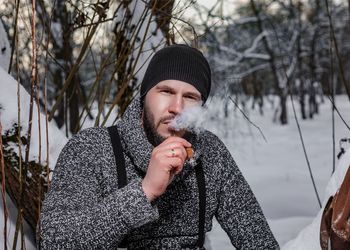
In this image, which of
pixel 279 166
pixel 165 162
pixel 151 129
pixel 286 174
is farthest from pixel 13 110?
pixel 279 166

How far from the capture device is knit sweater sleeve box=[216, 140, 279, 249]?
Result: 5.57ft

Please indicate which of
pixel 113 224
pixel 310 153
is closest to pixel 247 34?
pixel 310 153

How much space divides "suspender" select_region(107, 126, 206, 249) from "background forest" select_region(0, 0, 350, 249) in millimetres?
211

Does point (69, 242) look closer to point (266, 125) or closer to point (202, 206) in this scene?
point (202, 206)

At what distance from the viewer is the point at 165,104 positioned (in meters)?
1.49

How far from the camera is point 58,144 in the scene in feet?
6.53

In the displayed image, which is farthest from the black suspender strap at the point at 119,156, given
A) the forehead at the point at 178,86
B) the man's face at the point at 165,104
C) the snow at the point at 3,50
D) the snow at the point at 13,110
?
the snow at the point at 3,50

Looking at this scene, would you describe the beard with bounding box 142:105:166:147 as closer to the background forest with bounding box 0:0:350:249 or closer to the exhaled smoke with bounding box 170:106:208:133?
the exhaled smoke with bounding box 170:106:208:133

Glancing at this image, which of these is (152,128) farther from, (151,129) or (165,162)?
(165,162)

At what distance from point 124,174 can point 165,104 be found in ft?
0.84

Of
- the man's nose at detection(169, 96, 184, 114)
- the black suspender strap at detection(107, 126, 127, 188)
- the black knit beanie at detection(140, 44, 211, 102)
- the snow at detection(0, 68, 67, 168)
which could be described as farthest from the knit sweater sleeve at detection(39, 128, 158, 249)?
the snow at detection(0, 68, 67, 168)

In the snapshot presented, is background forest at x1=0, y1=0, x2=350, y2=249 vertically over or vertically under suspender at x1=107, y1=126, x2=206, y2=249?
over

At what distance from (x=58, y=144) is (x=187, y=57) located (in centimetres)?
70

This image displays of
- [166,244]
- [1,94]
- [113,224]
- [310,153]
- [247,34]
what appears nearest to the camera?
[113,224]
